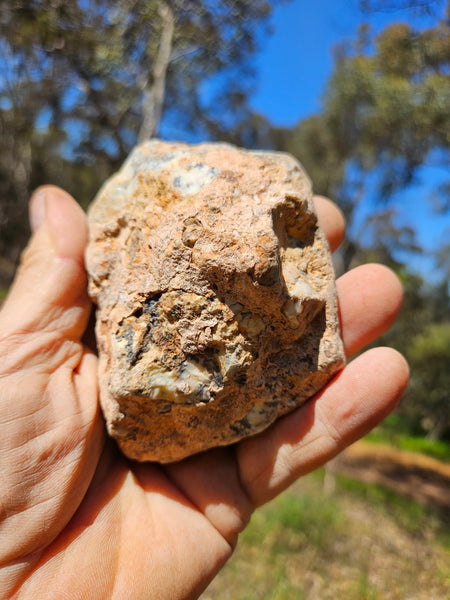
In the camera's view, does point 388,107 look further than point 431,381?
No

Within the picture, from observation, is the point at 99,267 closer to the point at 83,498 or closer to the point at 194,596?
the point at 83,498

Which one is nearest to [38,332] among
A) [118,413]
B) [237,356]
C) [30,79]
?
[118,413]

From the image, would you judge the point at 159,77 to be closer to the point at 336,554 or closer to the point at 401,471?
the point at 336,554

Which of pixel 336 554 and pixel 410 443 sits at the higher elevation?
pixel 336 554

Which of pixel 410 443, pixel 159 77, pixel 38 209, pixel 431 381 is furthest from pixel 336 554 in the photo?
pixel 431 381

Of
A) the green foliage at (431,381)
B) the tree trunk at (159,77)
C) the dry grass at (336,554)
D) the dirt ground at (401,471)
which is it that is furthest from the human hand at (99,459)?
the green foliage at (431,381)

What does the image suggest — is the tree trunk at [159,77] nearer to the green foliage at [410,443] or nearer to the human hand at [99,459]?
the human hand at [99,459]
